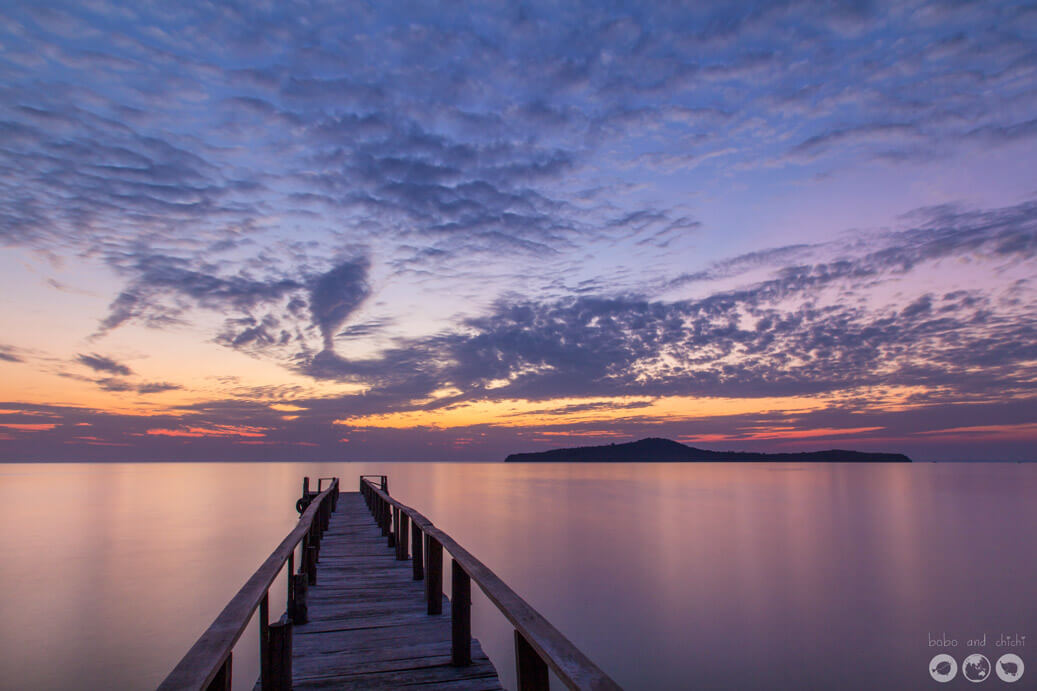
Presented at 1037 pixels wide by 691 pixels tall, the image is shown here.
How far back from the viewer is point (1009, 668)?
1166 centimetres

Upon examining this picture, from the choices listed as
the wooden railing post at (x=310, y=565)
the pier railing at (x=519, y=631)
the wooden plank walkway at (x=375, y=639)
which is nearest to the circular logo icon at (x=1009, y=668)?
the wooden plank walkway at (x=375, y=639)

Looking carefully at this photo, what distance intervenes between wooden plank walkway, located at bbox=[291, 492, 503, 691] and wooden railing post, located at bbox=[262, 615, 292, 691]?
65 centimetres

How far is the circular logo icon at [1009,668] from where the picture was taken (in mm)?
11273

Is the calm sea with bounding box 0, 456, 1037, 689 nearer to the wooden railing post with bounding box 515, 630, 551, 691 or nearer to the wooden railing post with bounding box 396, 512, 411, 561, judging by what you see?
the wooden railing post with bounding box 396, 512, 411, 561

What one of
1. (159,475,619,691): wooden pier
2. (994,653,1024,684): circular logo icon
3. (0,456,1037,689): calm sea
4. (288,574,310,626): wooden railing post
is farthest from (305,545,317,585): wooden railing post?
(994,653,1024,684): circular logo icon

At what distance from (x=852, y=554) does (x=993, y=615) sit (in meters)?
8.63

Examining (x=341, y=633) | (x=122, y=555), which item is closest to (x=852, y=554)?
(x=341, y=633)

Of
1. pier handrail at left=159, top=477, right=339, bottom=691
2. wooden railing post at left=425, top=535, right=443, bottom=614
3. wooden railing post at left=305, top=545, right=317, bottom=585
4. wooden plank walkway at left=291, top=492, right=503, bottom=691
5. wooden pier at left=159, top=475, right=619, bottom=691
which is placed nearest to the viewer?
pier handrail at left=159, top=477, right=339, bottom=691

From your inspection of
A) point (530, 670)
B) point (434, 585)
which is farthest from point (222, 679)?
point (434, 585)

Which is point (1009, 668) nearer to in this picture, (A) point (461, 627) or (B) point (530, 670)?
(A) point (461, 627)

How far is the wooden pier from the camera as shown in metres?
2.62

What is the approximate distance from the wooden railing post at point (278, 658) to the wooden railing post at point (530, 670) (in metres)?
1.52

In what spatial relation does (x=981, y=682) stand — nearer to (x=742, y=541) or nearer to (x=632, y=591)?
(x=632, y=591)

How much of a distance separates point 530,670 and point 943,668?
1275 centimetres
